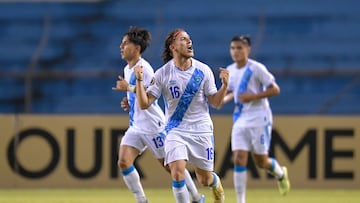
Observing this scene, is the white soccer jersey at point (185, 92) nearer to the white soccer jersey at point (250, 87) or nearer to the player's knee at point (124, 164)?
the player's knee at point (124, 164)

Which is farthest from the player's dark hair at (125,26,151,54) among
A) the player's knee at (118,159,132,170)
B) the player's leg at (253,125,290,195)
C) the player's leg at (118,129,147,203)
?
the player's leg at (253,125,290,195)

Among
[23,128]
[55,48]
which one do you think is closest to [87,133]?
Result: [23,128]

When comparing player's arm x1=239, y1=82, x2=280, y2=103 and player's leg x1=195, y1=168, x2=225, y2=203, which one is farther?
player's arm x1=239, y1=82, x2=280, y2=103

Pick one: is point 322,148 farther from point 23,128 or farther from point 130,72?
point 130,72

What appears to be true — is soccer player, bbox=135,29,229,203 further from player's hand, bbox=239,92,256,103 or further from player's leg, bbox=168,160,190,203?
player's hand, bbox=239,92,256,103

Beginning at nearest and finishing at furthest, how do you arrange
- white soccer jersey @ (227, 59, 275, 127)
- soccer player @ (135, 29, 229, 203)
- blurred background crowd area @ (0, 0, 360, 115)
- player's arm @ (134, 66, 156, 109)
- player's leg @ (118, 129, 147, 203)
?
player's arm @ (134, 66, 156, 109)
soccer player @ (135, 29, 229, 203)
player's leg @ (118, 129, 147, 203)
white soccer jersey @ (227, 59, 275, 127)
blurred background crowd area @ (0, 0, 360, 115)

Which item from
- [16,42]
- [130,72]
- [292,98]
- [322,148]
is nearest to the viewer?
[130,72]

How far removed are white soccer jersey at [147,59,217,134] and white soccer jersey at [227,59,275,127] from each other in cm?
322

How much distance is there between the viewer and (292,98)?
68.2 feet

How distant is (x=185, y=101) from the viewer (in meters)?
9.95

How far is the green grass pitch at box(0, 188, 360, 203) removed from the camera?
14273 millimetres

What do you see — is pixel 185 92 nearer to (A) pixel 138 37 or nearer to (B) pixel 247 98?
(A) pixel 138 37

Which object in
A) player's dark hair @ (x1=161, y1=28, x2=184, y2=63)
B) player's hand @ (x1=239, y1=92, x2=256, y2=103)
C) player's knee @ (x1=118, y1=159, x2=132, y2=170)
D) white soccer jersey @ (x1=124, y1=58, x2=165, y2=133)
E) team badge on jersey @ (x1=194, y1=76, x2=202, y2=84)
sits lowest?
player's knee @ (x1=118, y1=159, x2=132, y2=170)

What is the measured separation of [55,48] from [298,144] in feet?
21.6
